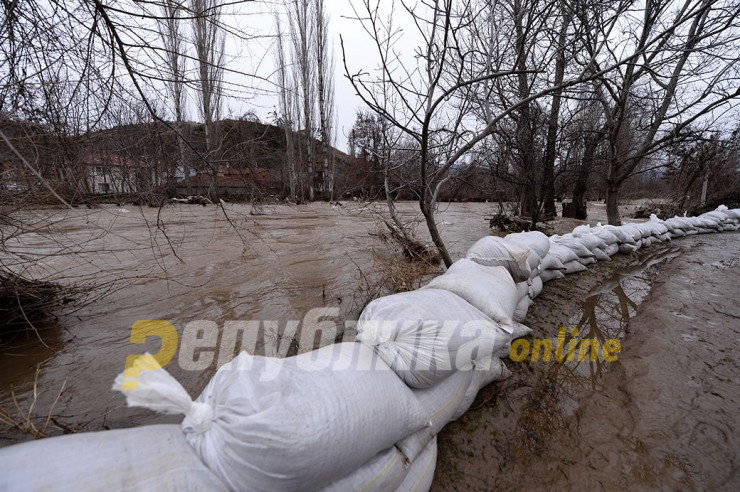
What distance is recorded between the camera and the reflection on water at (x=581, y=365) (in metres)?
1.42

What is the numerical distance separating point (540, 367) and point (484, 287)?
0.63 metres

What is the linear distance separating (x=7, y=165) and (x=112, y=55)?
72 cm

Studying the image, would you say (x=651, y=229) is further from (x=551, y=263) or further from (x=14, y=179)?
(x=14, y=179)

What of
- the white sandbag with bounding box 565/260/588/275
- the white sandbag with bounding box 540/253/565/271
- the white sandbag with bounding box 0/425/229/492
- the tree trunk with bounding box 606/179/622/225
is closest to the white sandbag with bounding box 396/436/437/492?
the white sandbag with bounding box 0/425/229/492

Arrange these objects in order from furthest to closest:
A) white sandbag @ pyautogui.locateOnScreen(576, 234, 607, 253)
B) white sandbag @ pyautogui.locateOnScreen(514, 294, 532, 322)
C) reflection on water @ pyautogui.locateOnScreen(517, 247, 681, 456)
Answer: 1. white sandbag @ pyautogui.locateOnScreen(576, 234, 607, 253)
2. white sandbag @ pyautogui.locateOnScreen(514, 294, 532, 322)
3. reflection on water @ pyautogui.locateOnScreen(517, 247, 681, 456)

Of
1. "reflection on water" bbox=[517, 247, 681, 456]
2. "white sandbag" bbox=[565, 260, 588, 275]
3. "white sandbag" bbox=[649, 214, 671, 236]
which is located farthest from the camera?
"white sandbag" bbox=[649, 214, 671, 236]

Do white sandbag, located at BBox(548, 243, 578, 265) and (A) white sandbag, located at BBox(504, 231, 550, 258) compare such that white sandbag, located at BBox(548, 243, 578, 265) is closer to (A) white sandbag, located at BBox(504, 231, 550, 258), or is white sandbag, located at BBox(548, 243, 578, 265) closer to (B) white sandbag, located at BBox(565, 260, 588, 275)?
(B) white sandbag, located at BBox(565, 260, 588, 275)

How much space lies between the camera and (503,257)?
7.49 ft

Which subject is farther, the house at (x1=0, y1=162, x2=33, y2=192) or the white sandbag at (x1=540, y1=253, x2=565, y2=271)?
the white sandbag at (x1=540, y1=253, x2=565, y2=271)

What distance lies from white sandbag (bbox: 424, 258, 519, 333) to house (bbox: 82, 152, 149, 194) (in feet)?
6.36

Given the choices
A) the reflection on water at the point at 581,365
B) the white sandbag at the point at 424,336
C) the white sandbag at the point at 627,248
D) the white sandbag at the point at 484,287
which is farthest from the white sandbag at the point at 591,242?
the white sandbag at the point at 424,336

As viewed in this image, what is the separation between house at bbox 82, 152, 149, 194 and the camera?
6.29 feet

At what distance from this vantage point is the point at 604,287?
3273 millimetres

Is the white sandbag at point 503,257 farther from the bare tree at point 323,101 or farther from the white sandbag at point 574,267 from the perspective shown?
the bare tree at point 323,101
